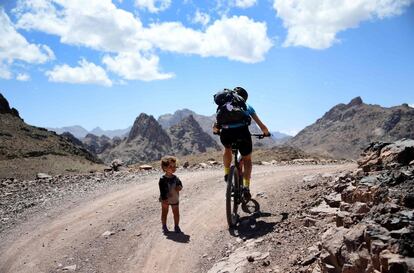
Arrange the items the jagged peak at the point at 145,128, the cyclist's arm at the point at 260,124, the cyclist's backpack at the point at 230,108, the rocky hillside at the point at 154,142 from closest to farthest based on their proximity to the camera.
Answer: the cyclist's backpack at the point at 230,108, the cyclist's arm at the point at 260,124, the rocky hillside at the point at 154,142, the jagged peak at the point at 145,128

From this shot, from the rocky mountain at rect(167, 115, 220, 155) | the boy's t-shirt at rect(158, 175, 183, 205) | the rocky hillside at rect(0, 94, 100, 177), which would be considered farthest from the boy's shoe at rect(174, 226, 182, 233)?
the rocky mountain at rect(167, 115, 220, 155)

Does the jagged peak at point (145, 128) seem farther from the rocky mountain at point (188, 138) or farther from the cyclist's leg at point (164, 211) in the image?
the cyclist's leg at point (164, 211)

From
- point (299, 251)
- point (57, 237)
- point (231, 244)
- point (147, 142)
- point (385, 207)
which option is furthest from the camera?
point (147, 142)

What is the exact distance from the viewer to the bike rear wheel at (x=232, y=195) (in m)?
8.25

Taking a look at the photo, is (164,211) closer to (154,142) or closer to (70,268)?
(70,268)

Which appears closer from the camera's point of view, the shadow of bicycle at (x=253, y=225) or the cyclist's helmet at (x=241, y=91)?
the shadow of bicycle at (x=253, y=225)

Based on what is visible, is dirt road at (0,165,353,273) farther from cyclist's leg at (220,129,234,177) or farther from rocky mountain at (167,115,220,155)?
rocky mountain at (167,115,220,155)

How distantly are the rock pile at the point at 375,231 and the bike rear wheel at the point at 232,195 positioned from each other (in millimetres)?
2041

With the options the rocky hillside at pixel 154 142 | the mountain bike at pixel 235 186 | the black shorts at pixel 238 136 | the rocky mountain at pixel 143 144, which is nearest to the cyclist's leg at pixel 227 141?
the black shorts at pixel 238 136

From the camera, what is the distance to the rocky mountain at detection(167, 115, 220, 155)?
17450 cm

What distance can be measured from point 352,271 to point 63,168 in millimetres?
35813

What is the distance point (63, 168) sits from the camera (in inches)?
1471

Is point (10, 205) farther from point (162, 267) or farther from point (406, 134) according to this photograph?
point (406, 134)

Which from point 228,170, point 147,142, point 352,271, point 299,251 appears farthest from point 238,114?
point 147,142
